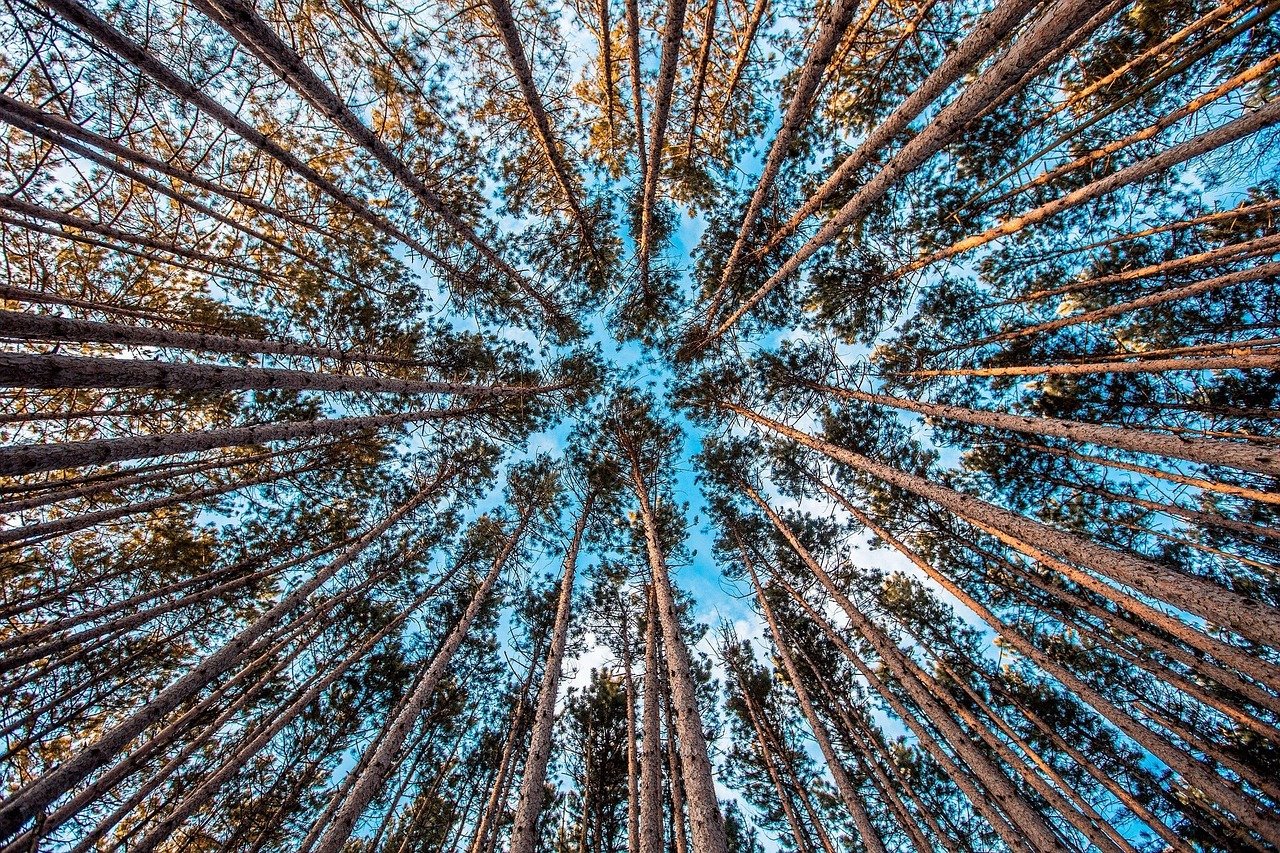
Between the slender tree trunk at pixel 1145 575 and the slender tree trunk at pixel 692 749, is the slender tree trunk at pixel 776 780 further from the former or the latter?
the slender tree trunk at pixel 1145 575

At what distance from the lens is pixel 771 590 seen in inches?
451

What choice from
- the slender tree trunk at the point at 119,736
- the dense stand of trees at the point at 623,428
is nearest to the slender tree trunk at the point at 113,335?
the dense stand of trees at the point at 623,428

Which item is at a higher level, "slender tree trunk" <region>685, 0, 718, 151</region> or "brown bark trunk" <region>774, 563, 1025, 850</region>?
"slender tree trunk" <region>685, 0, 718, 151</region>

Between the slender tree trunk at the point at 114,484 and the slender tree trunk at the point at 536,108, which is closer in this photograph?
the slender tree trunk at the point at 536,108

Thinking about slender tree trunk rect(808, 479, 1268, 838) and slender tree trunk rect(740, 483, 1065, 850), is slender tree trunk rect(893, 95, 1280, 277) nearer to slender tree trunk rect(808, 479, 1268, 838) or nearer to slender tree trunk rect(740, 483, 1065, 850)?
slender tree trunk rect(808, 479, 1268, 838)

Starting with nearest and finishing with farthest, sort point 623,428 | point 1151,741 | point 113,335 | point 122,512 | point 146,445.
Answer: point 113,335, point 146,445, point 1151,741, point 122,512, point 623,428

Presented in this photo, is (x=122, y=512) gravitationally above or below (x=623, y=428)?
above

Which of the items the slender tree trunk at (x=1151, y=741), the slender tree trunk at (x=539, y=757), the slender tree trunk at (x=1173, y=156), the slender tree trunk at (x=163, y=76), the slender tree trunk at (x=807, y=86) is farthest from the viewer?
the slender tree trunk at (x=1151, y=741)

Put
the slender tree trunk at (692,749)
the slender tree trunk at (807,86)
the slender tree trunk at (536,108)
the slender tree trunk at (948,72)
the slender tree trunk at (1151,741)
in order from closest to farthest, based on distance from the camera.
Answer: the slender tree trunk at (948,72) → the slender tree trunk at (692,749) → the slender tree trunk at (807,86) → the slender tree trunk at (536,108) → the slender tree trunk at (1151,741)

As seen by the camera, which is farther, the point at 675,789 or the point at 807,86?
the point at 675,789

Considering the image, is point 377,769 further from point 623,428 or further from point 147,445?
point 623,428

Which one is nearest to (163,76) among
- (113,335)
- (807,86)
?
(113,335)

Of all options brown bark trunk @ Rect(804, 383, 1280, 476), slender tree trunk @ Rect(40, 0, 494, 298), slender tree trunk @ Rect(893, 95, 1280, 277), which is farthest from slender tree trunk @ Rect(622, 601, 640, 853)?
slender tree trunk @ Rect(893, 95, 1280, 277)

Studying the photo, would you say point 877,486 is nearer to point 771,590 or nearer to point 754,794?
point 771,590
